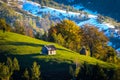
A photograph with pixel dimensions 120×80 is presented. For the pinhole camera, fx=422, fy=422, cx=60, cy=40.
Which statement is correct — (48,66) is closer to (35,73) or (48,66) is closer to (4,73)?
(35,73)

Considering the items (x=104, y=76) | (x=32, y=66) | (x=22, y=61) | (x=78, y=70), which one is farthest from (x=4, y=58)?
(x=104, y=76)

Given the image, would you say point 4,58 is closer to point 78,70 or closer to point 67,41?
point 78,70

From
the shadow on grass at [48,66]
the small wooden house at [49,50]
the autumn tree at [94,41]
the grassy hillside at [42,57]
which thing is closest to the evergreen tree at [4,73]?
the shadow on grass at [48,66]

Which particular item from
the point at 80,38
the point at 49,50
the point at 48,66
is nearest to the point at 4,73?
the point at 48,66

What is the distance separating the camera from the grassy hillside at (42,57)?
130750 millimetres

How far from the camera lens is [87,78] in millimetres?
122625

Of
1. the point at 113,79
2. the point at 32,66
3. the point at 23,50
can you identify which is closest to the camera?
the point at 113,79

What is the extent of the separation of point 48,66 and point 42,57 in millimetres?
7653

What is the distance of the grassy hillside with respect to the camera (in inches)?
5148

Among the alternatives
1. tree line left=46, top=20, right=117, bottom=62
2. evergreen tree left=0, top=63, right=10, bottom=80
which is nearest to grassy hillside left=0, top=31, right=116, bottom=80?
tree line left=46, top=20, right=117, bottom=62

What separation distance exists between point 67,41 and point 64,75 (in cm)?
4889

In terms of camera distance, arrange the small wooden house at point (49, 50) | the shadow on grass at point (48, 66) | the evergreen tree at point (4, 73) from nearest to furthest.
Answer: the evergreen tree at point (4, 73), the shadow on grass at point (48, 66), the small wooden house at point (49, 50)

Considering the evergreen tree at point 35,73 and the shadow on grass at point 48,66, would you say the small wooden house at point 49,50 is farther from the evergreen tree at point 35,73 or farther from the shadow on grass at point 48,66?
the evergreen tree at point 35,73

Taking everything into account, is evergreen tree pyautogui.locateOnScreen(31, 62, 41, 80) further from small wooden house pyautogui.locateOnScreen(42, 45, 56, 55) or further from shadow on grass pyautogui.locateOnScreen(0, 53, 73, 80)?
small wooden house pyautogui.locateOnScreen(42, 45, 56, 55)
